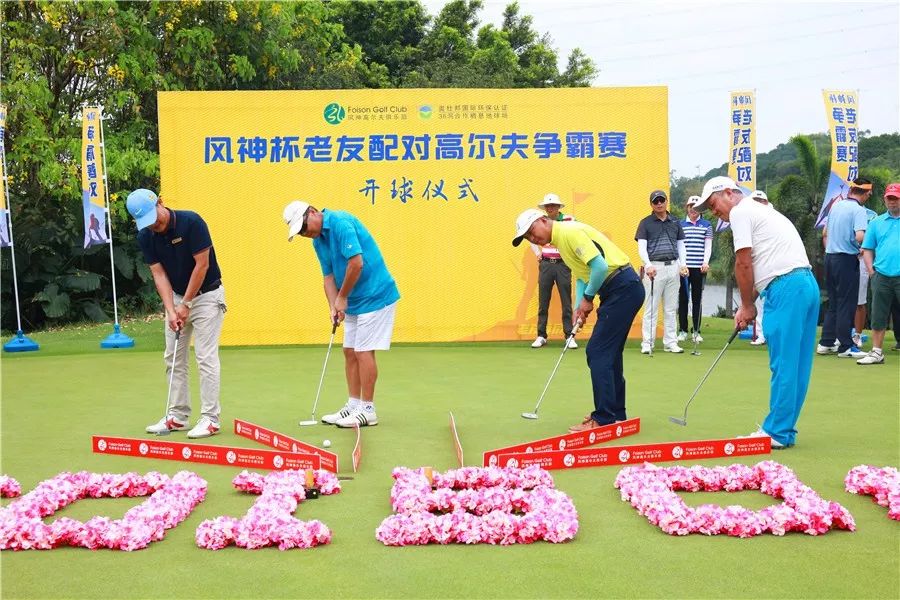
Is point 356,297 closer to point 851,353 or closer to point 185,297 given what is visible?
point 185,297

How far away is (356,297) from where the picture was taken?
737 cm

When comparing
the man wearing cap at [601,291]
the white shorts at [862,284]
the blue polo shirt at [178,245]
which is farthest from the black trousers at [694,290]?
the blue polo shirt at [178,245]

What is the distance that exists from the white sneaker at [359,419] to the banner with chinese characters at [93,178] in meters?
8.07

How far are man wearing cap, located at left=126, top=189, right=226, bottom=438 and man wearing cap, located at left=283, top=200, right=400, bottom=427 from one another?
0.73 m

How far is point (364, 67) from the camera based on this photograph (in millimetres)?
30797

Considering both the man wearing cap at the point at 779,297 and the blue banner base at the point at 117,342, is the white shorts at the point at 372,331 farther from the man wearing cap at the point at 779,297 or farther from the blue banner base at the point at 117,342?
the blue banner base at the point at 117,342

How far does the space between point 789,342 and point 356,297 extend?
3246mm

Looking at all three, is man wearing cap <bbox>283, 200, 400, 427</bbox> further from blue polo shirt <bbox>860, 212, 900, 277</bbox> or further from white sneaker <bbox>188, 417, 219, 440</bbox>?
blue polo shirt <bbox>860, 212, 900, 277</bbox>

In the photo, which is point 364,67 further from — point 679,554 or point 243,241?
point 679,554

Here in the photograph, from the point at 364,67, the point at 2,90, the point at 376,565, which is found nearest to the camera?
the point at 376,565

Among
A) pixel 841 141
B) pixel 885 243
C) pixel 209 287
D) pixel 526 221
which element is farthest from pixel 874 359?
pixel 209 287

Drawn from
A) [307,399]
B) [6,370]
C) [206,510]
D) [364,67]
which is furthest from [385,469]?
[364,67]

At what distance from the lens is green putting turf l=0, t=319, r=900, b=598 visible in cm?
387

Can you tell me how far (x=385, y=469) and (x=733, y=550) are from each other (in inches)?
95.8
